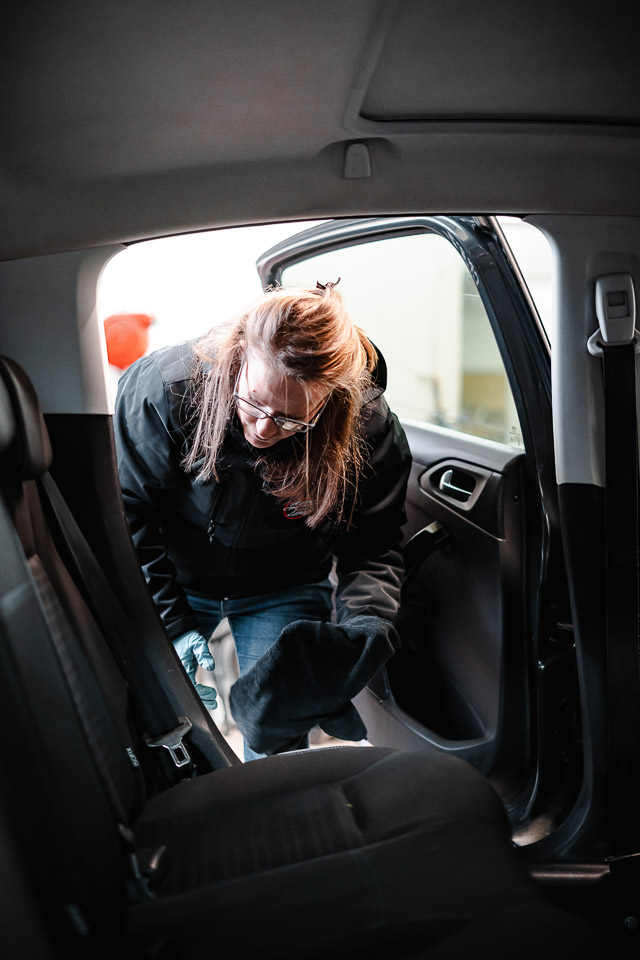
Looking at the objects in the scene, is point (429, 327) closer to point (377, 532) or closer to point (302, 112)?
point (377, 532)

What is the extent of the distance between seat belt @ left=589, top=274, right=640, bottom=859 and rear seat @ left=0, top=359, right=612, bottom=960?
1.41ft

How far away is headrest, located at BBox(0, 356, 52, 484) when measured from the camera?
1.04 meters

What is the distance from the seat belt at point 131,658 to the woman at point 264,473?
0.30 meters

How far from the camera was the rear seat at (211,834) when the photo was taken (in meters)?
0.89

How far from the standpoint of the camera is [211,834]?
1.13 meters

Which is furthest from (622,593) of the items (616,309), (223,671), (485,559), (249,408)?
(223,671)

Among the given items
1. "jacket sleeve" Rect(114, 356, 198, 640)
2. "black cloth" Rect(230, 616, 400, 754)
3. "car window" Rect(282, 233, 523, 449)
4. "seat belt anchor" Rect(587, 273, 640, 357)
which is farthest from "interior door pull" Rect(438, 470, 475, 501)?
"jacket sleeve" Rect(114, 356, 198, 640)

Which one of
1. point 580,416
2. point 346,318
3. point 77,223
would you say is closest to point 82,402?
point 77,223

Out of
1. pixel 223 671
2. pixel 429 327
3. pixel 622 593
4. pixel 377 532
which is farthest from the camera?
pixel 429 327

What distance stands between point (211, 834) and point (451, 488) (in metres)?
1.10

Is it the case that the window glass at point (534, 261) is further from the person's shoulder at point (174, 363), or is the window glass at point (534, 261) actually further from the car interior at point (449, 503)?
the person's shoulder at point (174, 363)

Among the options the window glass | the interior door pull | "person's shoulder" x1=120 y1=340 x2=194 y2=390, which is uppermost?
the window glass

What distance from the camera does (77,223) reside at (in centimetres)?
125

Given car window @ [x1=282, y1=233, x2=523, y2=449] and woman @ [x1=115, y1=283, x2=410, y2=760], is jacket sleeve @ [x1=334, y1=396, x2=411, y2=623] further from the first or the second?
car window @ [x1=282, y1=233, x2=523, y2=449]
